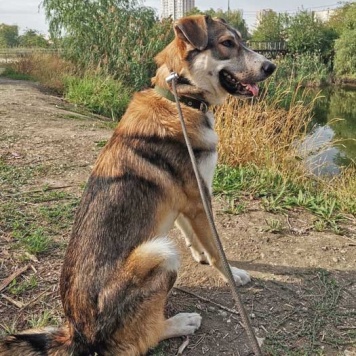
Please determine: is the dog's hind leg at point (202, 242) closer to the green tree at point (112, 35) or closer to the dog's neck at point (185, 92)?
the dog's neck at point (185, 92)

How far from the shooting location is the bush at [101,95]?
11.0 meters

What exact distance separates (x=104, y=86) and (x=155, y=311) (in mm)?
10112

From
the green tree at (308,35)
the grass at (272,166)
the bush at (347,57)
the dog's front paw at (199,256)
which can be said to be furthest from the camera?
the green tree at (308,35)

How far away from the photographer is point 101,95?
11.2 m

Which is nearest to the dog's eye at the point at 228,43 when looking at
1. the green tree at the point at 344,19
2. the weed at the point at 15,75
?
the weed at the point at 15,75

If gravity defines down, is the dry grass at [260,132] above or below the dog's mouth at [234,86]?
below

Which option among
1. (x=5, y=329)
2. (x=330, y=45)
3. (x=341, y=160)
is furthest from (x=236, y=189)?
(x=330, y=45)

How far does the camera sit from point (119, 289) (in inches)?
86.0

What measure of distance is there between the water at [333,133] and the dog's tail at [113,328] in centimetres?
429

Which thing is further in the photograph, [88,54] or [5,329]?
[88,54]

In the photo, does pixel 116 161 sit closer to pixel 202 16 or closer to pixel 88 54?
pixel 202 16

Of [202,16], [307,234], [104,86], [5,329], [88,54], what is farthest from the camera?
[88,54]

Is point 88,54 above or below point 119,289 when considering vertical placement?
above

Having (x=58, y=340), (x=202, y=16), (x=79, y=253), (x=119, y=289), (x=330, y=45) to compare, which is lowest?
(x=58, y=340)
